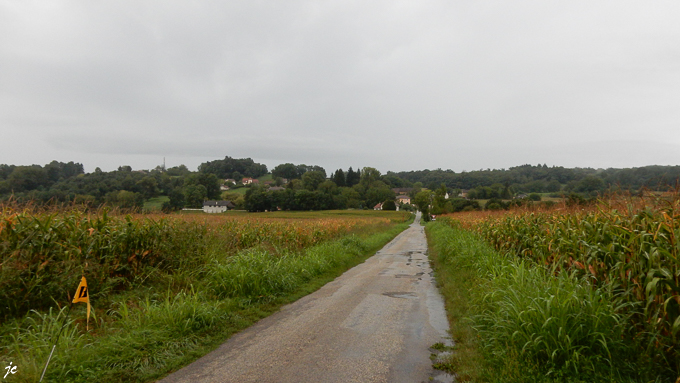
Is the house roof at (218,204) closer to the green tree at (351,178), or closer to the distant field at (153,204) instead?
the distant field at (153,204)

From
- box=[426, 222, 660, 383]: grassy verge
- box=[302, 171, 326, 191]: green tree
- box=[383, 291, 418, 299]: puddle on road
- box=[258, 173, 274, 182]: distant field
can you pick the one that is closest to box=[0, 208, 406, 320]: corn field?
box=[383, 291, 418, 299]: puddle on road

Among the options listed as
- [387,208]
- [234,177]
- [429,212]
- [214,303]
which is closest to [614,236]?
[214,303]

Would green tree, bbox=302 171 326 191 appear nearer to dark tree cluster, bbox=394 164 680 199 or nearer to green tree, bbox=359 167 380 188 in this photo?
green tree, bbox=359 167 380 188

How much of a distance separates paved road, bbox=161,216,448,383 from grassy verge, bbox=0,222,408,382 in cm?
42

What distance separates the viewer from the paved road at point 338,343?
169 inches

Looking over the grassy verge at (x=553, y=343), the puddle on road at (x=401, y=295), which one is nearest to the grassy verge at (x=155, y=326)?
the puddle on road at (x=401, y=295)

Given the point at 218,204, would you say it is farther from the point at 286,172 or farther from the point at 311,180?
the point at 286,172

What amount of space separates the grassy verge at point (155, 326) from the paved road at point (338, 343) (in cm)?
42

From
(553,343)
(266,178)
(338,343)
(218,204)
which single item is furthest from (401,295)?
(266,178)

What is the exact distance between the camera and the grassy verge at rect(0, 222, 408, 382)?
431 centimetres

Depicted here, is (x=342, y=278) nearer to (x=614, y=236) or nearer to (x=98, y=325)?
(x=98, y=325)

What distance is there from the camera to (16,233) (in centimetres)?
664

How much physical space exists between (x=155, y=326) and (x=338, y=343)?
2893 millimetres

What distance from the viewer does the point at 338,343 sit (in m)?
5.32
